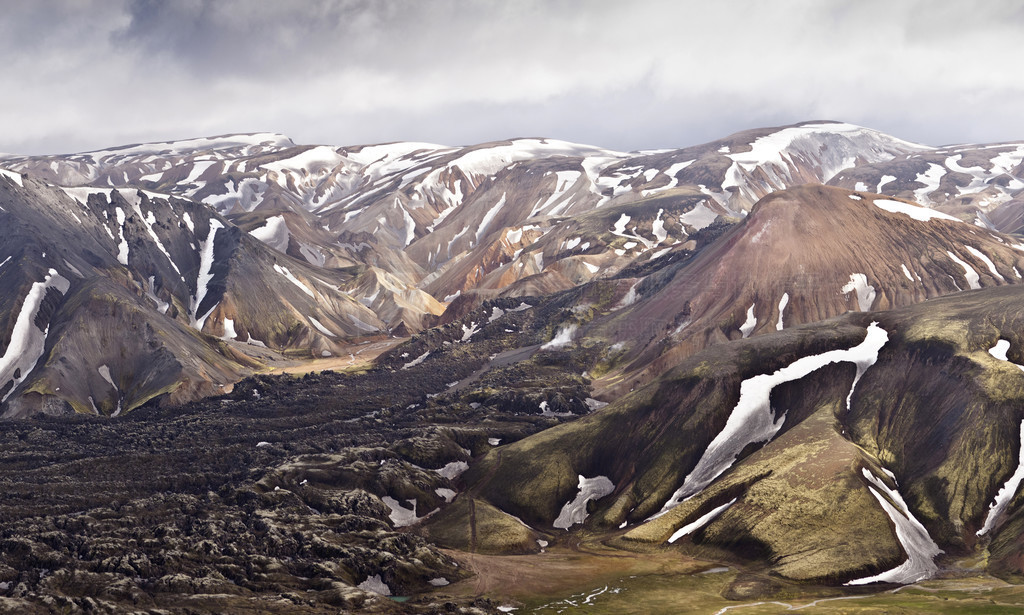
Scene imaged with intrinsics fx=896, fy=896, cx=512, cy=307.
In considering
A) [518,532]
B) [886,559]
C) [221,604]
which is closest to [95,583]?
[221,604]

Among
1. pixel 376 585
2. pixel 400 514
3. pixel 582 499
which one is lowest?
pixel 582 499

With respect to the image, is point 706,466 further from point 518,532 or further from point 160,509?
point 160,509

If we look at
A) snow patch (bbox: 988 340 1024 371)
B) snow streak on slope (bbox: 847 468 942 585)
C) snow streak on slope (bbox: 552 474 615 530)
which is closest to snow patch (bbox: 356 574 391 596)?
snow streak on slope (bbox: 552 474 615 530)

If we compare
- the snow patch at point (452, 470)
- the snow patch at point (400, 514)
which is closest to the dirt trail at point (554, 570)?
the snow patch at point (400, 514)

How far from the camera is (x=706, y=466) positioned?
147 metres

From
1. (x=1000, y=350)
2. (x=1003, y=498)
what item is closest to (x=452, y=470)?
(x=1003, y=498)

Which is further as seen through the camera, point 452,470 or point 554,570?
point 452,470

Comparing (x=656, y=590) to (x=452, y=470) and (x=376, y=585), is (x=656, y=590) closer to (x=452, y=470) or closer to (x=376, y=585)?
(x=376, y=585)

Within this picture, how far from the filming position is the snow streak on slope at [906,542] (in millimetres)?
109938

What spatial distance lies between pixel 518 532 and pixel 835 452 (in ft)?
161

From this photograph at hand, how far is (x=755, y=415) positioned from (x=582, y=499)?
108 feet

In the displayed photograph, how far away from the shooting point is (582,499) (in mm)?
153000

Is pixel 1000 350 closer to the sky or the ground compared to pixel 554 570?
closer to the sky

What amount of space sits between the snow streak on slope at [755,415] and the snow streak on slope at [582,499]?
45.9ft
